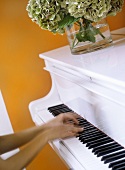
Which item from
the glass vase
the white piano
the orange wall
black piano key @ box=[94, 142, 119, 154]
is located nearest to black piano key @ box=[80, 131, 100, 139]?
the white piano

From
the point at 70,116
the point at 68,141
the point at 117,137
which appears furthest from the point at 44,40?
the point at 117,137

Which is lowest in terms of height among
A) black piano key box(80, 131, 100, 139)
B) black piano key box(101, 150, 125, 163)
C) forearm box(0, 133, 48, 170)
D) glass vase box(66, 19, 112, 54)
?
black piano key box(80, 131, 100, 139)

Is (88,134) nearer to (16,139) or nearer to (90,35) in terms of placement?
(16,139)

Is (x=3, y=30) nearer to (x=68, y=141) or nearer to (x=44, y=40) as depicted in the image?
(x=44, y=40)

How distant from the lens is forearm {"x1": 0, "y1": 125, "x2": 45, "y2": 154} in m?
1.36

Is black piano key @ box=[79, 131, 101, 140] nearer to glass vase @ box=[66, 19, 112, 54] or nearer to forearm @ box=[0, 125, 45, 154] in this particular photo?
forearm @ box=[0, 125, 45, 154]

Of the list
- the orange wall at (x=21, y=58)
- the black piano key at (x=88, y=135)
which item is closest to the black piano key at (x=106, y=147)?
the black piano key at (x=88, y=135)

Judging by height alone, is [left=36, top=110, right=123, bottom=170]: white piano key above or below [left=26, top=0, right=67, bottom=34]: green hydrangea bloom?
below

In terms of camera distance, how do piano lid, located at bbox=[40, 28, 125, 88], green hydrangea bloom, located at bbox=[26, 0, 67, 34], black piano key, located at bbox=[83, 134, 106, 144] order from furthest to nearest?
1. green hydrangea bloom, located at bbox=[26, 0, 67, 34]
2. black piano key, located at bbox=[83, 134, 106, 144]
3. piano lid, located at bbox=[40, 28, 125, 88]

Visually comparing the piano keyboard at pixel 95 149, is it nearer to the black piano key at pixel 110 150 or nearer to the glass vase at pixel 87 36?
the black piano key at pixel 110 150

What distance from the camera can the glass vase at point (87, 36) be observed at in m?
1.42

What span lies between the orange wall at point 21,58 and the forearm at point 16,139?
0.66 meters

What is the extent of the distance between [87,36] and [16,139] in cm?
60

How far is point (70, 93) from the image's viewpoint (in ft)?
5.05
